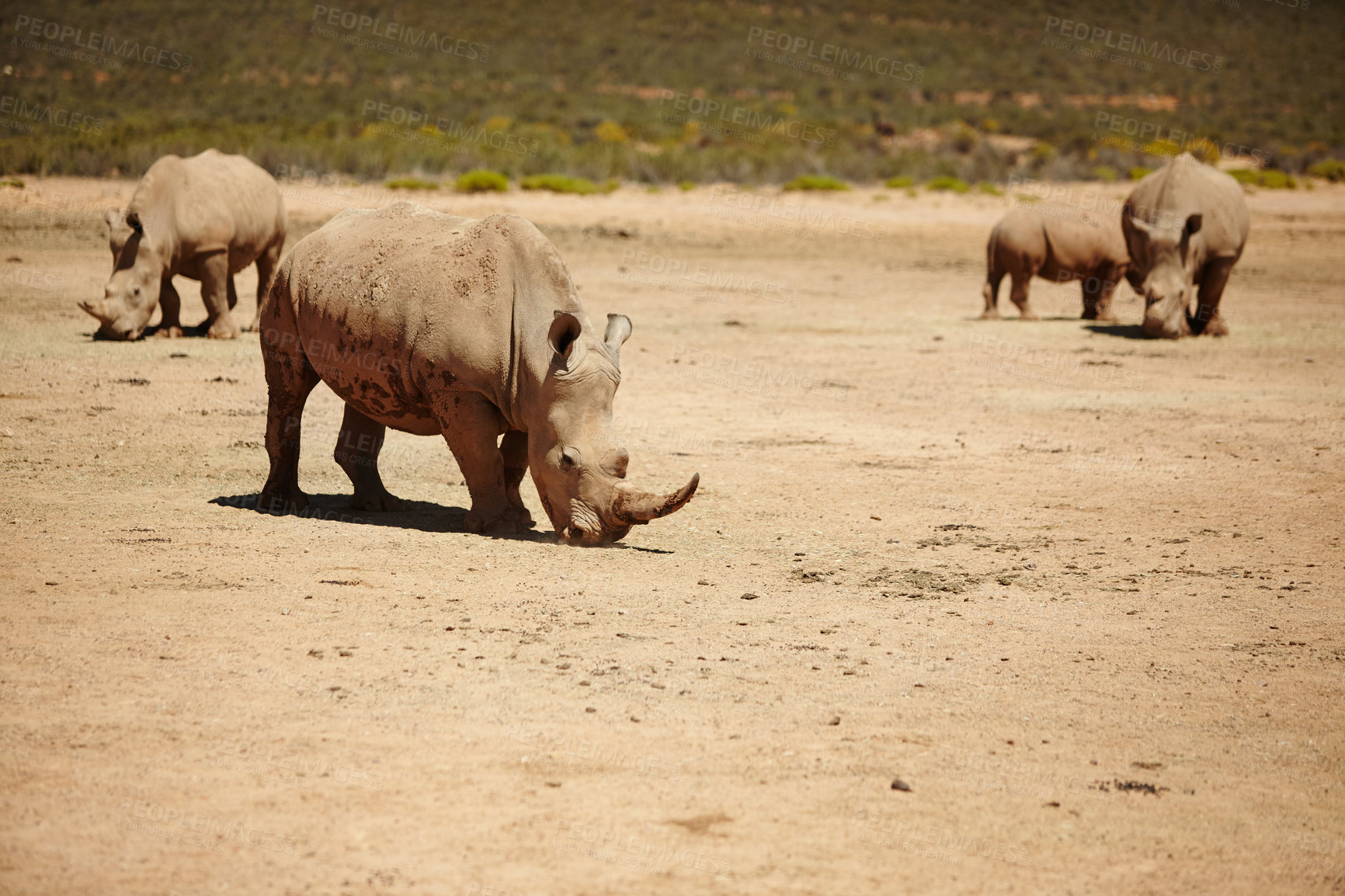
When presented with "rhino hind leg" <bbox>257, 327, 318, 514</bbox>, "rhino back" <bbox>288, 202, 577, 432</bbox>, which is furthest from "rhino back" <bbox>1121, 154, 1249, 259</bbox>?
"rhino hind leg" <bbox>257, 327, 318, 514</bbox>

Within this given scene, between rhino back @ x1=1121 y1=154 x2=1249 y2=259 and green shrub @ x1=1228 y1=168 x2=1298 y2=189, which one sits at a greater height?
green shrub @ x1=1228 y1=168 x2=1298 y2=189

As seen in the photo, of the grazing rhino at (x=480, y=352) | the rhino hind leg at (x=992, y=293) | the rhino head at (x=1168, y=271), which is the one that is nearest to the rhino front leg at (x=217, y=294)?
the grazing rhino at (x=480, y=352)

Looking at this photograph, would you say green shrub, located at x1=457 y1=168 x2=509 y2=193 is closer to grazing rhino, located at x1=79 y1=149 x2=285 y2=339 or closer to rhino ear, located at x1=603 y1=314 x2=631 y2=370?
grazing rhino, located at x1=79 y1=149 x2=285 y2=339

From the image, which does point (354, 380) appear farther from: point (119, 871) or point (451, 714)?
point (119, 871)

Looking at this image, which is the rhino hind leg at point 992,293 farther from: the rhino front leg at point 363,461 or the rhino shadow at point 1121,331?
the rhino front leg at point 363,461

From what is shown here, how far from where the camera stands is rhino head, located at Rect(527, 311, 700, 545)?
287 inches

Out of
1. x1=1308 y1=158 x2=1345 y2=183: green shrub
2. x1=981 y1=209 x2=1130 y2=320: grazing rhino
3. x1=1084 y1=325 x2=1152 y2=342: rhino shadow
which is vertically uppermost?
x1=1308 y1=158 x2=1345 y2=183: green shrub

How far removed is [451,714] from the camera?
500cm

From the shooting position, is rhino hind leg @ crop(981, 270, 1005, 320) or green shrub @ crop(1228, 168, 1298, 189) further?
green shrub @ crop(1228, 168, 1298, 189)

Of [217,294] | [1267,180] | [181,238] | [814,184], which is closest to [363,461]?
[181,238]

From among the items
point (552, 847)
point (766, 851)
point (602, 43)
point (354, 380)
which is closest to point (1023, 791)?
point (766, 851)

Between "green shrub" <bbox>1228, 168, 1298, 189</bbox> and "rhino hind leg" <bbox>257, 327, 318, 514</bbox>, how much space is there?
109 ft

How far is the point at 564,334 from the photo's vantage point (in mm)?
7352

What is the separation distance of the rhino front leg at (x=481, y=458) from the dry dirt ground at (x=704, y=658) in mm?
211
